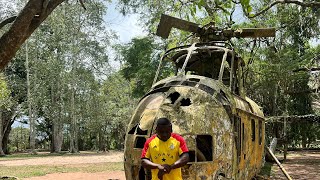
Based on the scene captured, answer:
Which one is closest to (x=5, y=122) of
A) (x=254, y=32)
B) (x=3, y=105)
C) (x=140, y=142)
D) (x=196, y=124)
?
(x=3, y=105)

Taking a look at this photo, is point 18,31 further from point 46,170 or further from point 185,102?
point 46,170

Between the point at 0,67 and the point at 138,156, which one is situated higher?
the point at 0,67

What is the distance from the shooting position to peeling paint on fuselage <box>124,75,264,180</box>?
5.46m

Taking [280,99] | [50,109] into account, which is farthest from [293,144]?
[50,109]

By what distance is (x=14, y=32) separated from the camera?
852 centimetres

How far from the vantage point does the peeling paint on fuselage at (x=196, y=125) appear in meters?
5.46

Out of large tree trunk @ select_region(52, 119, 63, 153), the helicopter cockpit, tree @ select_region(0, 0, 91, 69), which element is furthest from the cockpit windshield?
large tree trunk @ select_region(52, 119, 63, 153)

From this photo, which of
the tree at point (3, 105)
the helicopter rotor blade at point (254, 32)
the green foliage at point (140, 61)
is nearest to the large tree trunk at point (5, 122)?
the tree at point (3, 105)

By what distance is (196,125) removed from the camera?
552cm

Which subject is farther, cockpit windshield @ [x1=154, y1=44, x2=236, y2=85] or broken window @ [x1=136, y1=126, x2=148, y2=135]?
cockpit windshield @ [x1=154, y1=44, x2=236, y2=85]

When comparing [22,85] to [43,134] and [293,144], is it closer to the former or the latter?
[43,134]

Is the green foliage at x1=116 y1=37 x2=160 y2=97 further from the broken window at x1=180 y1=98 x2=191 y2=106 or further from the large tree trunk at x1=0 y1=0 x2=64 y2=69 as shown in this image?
the broken window at x1=180 y1=98 x2=191 y2=106

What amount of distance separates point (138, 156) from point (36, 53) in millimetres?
33743

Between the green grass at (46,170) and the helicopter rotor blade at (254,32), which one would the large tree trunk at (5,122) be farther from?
the helicopter rotor blade at (254,32)
